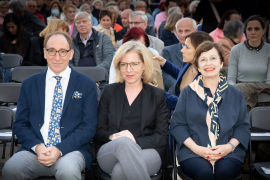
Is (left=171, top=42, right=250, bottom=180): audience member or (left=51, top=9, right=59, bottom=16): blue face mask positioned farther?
(left=51, top=9, right=59, bottom=16): blue face mask

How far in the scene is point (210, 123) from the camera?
8.69 ft

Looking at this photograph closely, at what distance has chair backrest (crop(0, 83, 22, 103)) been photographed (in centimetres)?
356

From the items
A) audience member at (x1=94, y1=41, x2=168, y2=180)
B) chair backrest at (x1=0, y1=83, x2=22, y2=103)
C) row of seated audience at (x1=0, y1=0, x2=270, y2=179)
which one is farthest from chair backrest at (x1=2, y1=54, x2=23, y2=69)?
audience member at (x1=94, y1=41, x2=168, y2=180)

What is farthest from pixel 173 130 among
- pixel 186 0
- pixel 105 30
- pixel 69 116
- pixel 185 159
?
pixel 186 0

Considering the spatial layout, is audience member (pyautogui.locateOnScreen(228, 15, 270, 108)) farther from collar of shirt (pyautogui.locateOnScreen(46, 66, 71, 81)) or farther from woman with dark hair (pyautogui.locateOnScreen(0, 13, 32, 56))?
woman with dark hair (pyautogui.locateOnScreen(0, 13, 32, 56))

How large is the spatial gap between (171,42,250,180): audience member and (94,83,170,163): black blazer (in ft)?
0.41

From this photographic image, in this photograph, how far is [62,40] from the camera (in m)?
2.82

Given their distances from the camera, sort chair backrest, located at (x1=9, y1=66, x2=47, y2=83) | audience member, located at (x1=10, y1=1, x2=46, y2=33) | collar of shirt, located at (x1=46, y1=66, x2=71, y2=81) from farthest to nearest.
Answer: audience member, located at (x1=10, y1=1, x2=46, y2=33)
chair backrest, located at (x1=9, y1=66, x2=47, y2=83)
collar of shirt, located at (x1=46, y1=66, x2=71, y2=81)

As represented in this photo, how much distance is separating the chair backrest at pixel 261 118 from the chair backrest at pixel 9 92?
8.49ft

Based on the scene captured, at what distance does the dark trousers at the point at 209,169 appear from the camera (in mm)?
2412

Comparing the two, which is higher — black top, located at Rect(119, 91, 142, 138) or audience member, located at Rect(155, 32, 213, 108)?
audience member, located at Rect(155, 32, 213, 108)

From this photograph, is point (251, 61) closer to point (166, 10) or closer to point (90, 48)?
point (90, 48)

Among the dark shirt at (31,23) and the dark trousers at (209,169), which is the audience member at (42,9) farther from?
the dark trousers at (209,169)

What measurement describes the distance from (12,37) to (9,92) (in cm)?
297
